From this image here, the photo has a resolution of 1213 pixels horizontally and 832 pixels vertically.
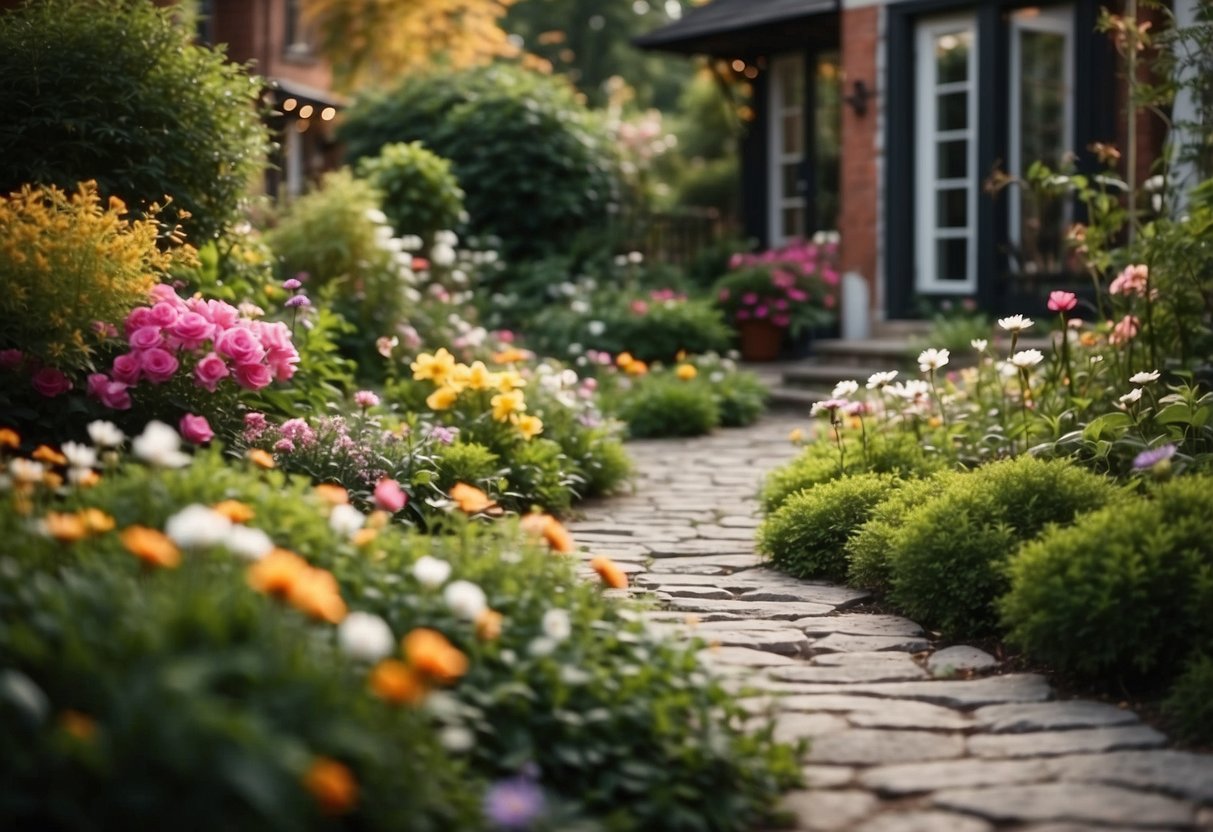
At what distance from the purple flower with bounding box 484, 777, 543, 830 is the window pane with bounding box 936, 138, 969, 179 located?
915 centimetres

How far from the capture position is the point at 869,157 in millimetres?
11242

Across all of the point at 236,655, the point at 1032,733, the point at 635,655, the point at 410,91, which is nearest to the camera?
the point at 236,655

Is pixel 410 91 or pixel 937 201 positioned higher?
pixel 410 91

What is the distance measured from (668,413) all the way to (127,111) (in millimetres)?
4024

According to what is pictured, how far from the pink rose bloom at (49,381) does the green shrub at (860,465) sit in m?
2.75

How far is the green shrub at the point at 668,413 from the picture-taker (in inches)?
352

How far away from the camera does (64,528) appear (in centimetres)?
277

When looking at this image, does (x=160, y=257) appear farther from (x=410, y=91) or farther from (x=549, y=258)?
(x=410, y=91)

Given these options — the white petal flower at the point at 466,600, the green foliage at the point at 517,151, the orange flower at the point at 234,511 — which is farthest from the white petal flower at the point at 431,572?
the green foliage at the point at 517,151

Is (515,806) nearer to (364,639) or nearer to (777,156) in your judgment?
(364,639)

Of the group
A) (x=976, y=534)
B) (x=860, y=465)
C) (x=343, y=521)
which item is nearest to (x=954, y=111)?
(x=860, y=465)

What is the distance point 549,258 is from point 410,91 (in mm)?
2819

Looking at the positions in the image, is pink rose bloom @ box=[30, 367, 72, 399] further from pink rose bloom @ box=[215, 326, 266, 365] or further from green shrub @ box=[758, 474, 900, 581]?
green shrub @ box=[758, 474, 900, 581]

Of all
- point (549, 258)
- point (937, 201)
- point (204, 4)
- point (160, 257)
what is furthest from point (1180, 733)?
point (204, 4)
